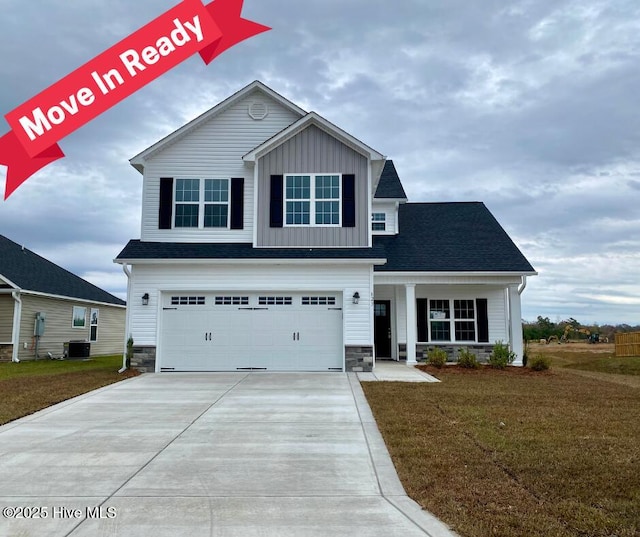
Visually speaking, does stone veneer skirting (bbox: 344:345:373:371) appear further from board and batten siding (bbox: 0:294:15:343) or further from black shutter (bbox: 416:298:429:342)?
board and batten siding (bbox: 0:294:15:343)

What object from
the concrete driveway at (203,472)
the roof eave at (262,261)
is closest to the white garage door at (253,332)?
the roof eave at (262,261)

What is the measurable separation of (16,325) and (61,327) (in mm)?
3514

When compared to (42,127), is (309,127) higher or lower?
higher

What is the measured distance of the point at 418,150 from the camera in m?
22.5

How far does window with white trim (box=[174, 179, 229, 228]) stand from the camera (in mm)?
16609

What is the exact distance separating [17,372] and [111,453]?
39.0 feet

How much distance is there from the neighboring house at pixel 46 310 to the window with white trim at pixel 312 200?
1163cm

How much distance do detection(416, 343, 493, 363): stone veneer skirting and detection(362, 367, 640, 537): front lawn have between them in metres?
6.83

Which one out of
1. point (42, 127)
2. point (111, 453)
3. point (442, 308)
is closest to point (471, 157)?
point (442, 308)

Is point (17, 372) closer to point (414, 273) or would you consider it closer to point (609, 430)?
point (414, 273)

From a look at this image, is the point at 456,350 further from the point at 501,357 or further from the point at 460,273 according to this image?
the point at 460,273

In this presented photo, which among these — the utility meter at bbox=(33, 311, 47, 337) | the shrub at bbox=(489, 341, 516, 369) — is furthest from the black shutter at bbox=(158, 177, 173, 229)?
the shrub at bbox=(489, 341, 516, 369)

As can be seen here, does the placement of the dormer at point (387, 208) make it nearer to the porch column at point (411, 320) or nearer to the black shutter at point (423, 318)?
the black shutter at point (423, 318)

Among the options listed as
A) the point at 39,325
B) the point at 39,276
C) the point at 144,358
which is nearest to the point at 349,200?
the point at 144,358
